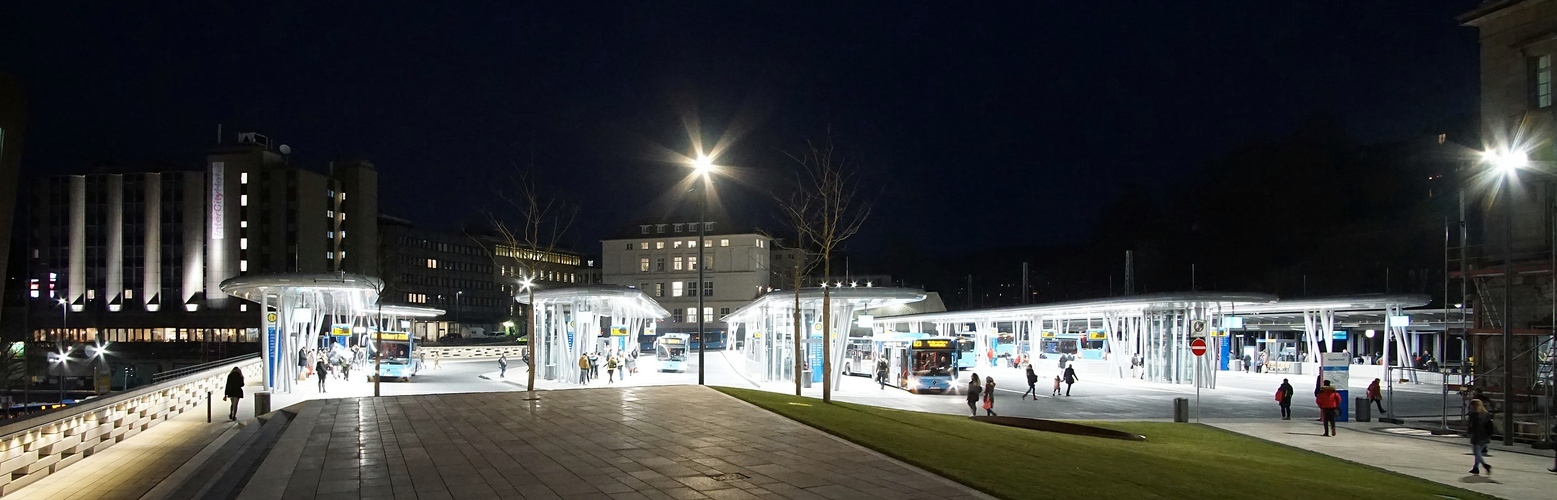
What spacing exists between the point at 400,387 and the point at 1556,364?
36.8 metres

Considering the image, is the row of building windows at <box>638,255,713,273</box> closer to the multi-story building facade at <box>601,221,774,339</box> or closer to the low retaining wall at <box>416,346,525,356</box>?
the multi-story building facade at <box>601,221,774,339</box>

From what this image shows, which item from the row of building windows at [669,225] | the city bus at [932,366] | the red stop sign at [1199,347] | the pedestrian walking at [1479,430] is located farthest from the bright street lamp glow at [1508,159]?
the row of building windows at [669,225]

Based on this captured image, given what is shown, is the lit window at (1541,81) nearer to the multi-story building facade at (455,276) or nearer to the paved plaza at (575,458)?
the paved plaza at (575,458)

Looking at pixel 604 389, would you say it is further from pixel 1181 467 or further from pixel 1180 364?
pixel 1180 364

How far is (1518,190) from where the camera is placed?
2702 cm

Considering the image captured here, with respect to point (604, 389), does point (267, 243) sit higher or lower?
higher

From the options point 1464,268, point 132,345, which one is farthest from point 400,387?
point 132,345

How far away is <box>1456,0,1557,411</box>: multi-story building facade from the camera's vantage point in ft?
84.8

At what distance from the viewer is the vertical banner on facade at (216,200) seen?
99.6 m

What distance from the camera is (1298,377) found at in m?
48.6

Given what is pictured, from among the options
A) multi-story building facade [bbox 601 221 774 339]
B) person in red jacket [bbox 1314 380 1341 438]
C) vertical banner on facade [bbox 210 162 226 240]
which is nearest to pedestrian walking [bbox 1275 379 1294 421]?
person in red jacket [bbox 1314 380 1341 438]

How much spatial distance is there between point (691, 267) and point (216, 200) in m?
48.5

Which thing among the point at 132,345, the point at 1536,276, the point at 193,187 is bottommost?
the point at 132,345

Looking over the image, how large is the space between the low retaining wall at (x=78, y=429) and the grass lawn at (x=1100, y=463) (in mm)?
12358
